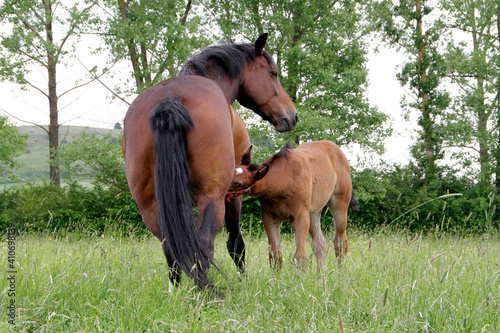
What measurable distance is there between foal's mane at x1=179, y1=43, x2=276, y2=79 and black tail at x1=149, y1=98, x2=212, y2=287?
1.05 meters

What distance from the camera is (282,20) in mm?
16719

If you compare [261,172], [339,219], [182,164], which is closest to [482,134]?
[339,219]

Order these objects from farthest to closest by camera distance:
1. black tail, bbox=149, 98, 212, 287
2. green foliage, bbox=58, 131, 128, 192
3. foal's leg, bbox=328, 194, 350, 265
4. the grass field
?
1. green foliage, bbox=58, 131, 128, 192
2. foal's leg, bbox=328, 194, 350, 265
3. black tail, bbox=149, 98, 212, 287
4. the grass field

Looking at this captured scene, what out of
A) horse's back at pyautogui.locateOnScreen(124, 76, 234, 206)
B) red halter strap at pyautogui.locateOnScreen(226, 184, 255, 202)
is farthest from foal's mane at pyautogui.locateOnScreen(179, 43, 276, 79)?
red halter strap at pyautogui.locateOnScreen(226, 184, 255, 202)

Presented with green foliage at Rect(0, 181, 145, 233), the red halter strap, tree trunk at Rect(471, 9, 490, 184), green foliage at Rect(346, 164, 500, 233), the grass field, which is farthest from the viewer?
tree trunk at Rect(471, 9, 490, 184)

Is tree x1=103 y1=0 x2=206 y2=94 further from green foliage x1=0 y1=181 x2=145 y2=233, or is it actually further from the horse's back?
the horse's back

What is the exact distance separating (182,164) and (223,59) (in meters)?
1.59

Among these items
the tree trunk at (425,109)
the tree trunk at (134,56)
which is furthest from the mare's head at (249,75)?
the tree trunk at (134,56)

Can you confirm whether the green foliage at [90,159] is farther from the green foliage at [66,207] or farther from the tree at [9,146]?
the tree at [9,146]

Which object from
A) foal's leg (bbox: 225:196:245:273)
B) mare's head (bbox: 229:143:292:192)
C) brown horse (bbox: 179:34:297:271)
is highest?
brown horse (bbox: 179:34:297:271)

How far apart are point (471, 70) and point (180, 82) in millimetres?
18009

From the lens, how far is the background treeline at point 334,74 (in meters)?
15.0

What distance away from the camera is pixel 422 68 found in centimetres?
1761

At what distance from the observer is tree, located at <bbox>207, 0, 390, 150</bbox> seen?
51.4 ft
